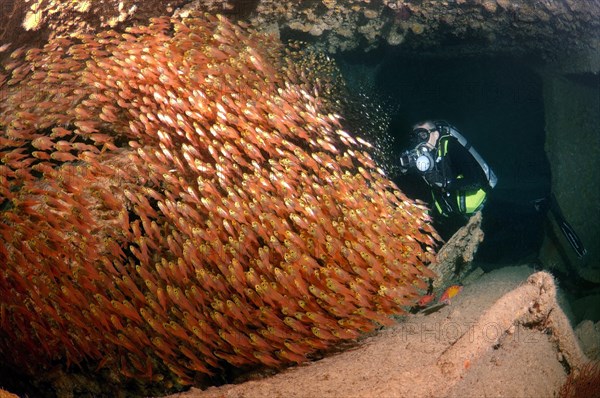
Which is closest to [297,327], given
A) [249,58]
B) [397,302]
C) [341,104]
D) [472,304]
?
[397,302]

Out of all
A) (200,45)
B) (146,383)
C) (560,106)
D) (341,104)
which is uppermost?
(200,45)

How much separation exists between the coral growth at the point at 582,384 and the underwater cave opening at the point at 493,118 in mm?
3354

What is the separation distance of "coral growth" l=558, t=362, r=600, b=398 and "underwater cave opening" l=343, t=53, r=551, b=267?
11.0 feet

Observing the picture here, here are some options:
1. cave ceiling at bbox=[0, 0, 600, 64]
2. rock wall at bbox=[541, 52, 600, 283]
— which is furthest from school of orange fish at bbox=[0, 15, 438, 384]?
rock wall at bbox=[541, 52, 600, 283]

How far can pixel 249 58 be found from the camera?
16.6 ft

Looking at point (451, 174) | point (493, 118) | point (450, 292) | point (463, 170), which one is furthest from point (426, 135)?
point (493, 118)

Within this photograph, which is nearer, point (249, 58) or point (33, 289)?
point (33, 289)

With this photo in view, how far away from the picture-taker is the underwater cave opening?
22.7 feet

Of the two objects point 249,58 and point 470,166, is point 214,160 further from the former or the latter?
point 470,166

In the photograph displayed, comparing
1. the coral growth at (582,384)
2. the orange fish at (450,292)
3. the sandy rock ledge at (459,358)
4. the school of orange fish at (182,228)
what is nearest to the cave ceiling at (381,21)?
the school of orange fish at (182,228)

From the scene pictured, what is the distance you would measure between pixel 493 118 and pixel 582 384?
20.7 ft

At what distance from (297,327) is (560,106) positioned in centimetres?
670

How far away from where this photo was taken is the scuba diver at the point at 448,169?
5938 mm

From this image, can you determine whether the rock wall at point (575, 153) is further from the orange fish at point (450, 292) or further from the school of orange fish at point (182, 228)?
the school of orange fish at point (182, 228)
